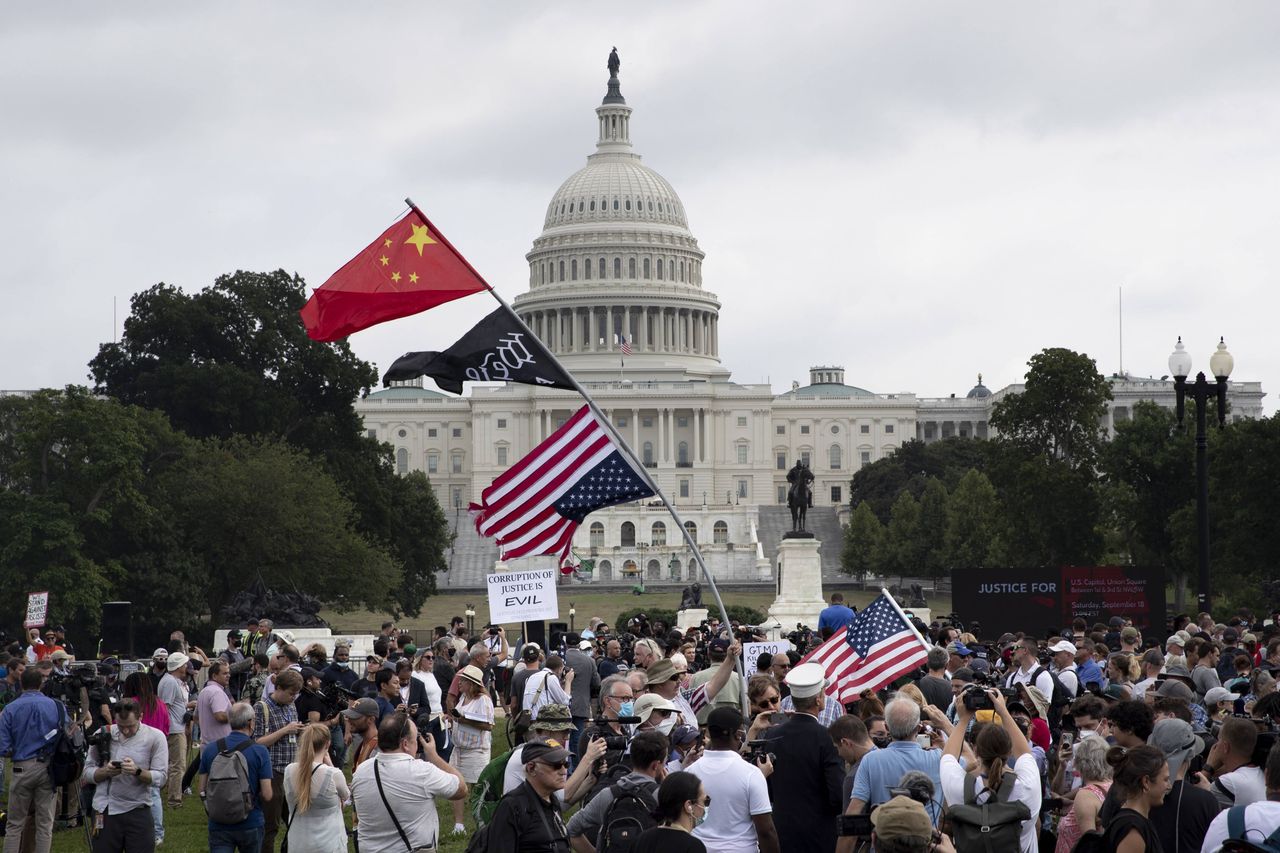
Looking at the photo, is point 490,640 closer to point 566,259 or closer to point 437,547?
point 437,547

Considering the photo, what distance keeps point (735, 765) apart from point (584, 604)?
2817 inches

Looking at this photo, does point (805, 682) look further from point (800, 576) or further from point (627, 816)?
point (800, 576)

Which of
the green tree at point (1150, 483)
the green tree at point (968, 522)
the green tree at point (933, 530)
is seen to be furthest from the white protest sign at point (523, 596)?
the green tree at point (933, 530)

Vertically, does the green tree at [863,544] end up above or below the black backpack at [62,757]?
above

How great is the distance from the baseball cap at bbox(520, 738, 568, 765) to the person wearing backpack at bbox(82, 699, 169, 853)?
13.2ft

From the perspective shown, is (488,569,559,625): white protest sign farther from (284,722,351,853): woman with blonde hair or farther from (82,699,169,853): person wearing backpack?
(284,722,351,853): woman with blonde hair

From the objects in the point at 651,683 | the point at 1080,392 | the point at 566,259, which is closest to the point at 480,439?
the point at 566,259

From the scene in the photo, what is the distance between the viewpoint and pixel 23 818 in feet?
44.7

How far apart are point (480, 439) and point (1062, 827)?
138234 millimetres

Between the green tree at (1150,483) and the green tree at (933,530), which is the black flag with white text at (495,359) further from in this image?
the green tree at (933,530)

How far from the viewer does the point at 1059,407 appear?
190ft

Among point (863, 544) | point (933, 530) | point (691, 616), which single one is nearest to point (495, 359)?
point (691, 616)

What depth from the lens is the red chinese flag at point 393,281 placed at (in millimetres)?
14117

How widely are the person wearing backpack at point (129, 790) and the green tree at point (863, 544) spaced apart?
82.3 metres
